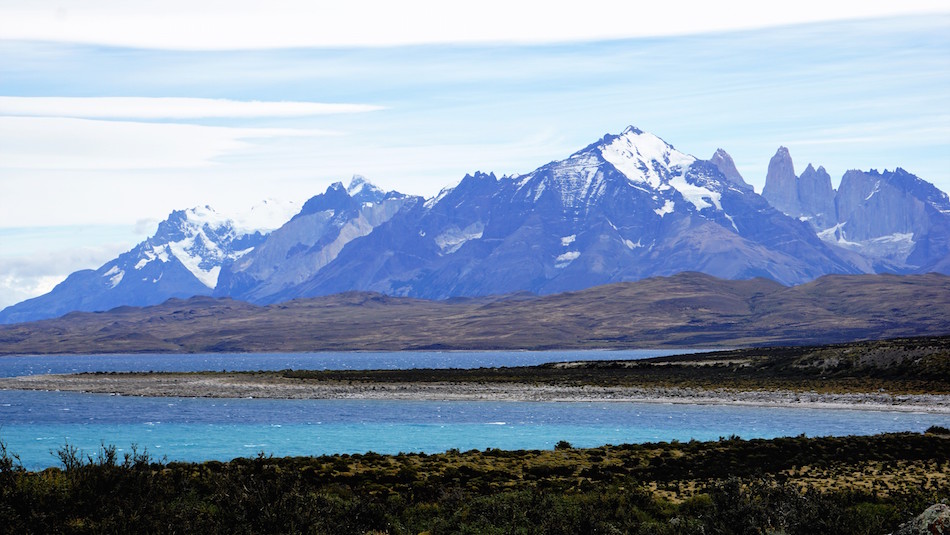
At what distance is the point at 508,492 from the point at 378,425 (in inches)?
1669

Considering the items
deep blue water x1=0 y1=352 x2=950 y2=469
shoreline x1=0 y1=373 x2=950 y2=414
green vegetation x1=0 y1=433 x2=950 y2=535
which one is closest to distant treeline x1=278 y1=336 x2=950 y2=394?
shoreline x1=0 y1=373 x2=950 y2=414

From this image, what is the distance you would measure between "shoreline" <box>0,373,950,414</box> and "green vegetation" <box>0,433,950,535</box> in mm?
39078

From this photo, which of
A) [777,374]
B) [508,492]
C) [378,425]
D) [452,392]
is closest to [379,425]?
[378,425]

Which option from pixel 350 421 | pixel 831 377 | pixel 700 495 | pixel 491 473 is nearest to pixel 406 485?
pixel 491 473

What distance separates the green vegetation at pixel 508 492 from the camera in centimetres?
2283

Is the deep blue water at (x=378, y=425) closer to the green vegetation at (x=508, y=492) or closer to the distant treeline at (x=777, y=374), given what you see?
the green vegetation at (x=508, y=492)

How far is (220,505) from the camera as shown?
24.1 m

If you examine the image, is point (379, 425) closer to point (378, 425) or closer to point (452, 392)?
point (378, 425)

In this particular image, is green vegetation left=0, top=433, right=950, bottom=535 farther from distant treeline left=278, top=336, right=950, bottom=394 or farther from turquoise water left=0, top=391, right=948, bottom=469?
distant treeline left=278, top=336, right=950, bottom=394

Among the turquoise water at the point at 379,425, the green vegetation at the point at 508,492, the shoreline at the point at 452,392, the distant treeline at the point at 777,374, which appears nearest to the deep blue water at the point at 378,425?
the turquoise water at the point at 379,425

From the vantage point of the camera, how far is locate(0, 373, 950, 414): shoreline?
8456 cm

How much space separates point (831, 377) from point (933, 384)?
15.5m

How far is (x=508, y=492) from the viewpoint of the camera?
109 feet

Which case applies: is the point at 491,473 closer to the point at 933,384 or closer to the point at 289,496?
the point at 289,496
